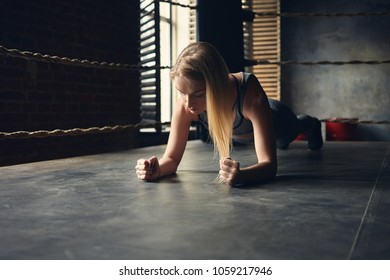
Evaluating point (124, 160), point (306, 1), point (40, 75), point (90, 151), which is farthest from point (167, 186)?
point (306, 1)

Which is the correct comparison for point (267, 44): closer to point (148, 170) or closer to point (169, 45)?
point (169, 45)

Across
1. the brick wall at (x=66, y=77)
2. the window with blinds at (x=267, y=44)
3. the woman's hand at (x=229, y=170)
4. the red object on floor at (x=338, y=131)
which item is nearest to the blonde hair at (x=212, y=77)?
the woman's hand at (x=229, y=170)

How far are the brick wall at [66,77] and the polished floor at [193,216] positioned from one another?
4.10ft

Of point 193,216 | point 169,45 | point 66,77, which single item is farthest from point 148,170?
point 169,45

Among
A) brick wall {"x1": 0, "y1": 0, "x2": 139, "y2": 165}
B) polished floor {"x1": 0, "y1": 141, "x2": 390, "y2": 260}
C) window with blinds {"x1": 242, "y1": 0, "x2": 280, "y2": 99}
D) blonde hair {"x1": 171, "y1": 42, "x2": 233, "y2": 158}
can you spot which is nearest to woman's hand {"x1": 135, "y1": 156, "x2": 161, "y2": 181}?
polished floor {"x1": 0, "y1": 141, "x2": 390, "y2": 260}

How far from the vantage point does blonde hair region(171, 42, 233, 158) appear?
1260 millimetres

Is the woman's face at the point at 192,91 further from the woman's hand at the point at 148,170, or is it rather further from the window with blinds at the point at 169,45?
the window with blinds at the point at 169,45

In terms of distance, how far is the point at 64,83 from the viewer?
304 cm

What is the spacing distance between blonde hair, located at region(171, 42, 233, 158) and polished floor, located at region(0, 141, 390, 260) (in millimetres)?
170

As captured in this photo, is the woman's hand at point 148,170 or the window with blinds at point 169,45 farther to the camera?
the window with blinds at point 169,45

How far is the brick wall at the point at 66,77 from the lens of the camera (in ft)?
8.75

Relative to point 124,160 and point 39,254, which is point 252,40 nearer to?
point 124,160

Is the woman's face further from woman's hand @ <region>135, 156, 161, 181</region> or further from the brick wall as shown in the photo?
the brick wall

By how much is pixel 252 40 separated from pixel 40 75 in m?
3.26
